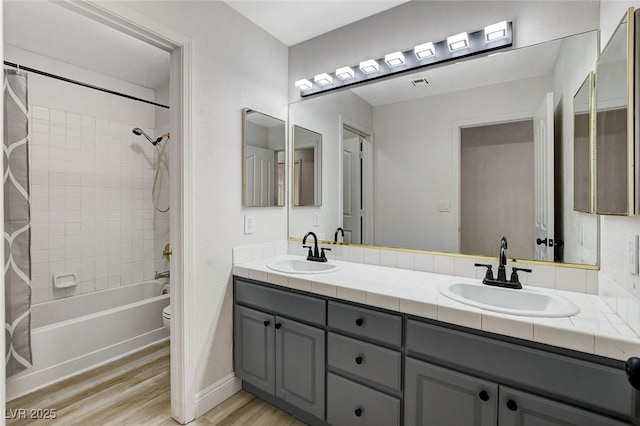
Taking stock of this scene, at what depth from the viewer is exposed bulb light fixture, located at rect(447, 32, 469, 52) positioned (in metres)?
1.69

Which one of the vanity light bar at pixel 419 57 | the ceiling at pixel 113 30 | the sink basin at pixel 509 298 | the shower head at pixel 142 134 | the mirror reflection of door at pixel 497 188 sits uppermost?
the ceiling at pixel 113 30

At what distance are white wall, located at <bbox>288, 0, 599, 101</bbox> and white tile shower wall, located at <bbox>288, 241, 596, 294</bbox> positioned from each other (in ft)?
3.81

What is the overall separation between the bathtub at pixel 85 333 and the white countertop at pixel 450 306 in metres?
1.31

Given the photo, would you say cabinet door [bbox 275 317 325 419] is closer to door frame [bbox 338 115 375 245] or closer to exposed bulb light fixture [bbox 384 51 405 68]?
door frame [bbox 338 115 375 245]

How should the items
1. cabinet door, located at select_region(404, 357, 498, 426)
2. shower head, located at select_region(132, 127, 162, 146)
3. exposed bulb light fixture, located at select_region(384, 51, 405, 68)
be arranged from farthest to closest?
shower head, located at select_region(132, 127, 162, 146)
exposed bulb light fixture, located at select_region(384, 51, 405, 68)
cabinet door, located at select_region(404, 357, 498, 426)

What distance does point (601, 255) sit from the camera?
1.40 meters

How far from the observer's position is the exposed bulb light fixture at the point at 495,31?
62.6 inches

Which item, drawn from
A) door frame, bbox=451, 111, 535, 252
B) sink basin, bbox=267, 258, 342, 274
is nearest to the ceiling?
door frame, bbox=451, 111, 535, 252

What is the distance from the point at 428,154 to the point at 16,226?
8.81 feet

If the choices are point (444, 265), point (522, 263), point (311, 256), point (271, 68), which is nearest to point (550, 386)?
point (522, 263)

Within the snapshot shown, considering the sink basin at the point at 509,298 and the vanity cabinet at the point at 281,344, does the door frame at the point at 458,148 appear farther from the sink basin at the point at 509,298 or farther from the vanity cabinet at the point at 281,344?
the vanity cabinet at the point at 281,344

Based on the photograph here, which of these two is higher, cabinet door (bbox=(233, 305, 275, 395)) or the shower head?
the shower head

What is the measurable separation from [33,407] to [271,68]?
2704 millimetres

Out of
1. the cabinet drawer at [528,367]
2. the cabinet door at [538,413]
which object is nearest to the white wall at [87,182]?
the cabinet drawer at [528,367]
